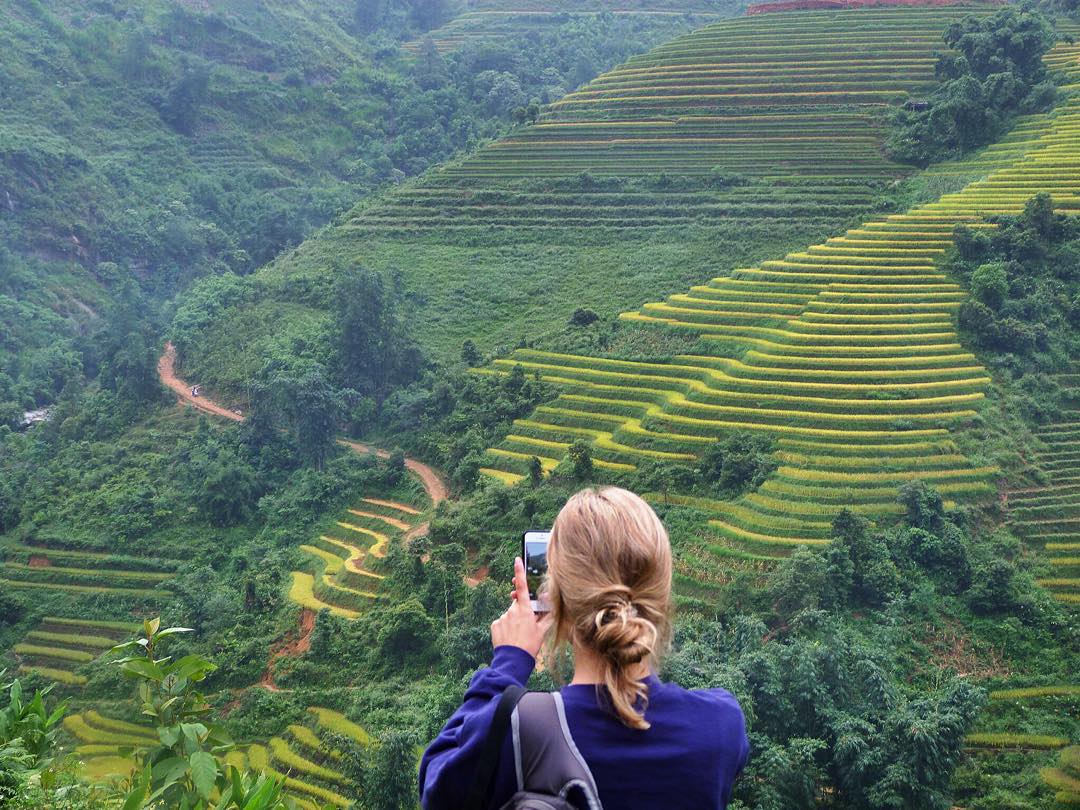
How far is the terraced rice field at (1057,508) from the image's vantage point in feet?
57.3

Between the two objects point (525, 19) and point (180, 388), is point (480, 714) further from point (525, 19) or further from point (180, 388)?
point (525, 19)

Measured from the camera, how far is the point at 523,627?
8.64ft

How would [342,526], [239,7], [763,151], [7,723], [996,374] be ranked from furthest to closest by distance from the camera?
[239,7] → [763,151] → [342,526] → [996,374] → [7,723]

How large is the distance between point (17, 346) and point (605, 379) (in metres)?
24.5

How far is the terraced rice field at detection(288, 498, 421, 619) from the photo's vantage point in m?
20.7

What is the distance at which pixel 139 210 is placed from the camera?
45594 mm

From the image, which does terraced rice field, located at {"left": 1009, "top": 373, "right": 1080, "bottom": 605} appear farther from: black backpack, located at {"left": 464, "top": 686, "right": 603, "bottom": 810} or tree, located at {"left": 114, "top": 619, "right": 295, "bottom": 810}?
black backpack, located at {"left": 464, "top": 686, "right": 603, "bottom": 810}

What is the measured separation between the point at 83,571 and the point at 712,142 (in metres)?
25.3

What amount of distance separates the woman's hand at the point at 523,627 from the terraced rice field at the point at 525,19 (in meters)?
65.3

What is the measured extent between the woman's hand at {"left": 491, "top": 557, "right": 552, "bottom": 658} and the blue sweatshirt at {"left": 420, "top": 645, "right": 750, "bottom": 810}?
10cm

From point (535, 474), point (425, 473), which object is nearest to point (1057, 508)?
point (535, 474)

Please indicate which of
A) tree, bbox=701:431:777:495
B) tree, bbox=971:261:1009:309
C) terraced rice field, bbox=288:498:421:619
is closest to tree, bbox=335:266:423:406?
terraced rice field, bbox=288:498:421:619

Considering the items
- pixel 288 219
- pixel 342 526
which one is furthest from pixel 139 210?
pixel 342 526

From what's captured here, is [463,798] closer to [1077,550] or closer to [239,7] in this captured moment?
[1077,550]
